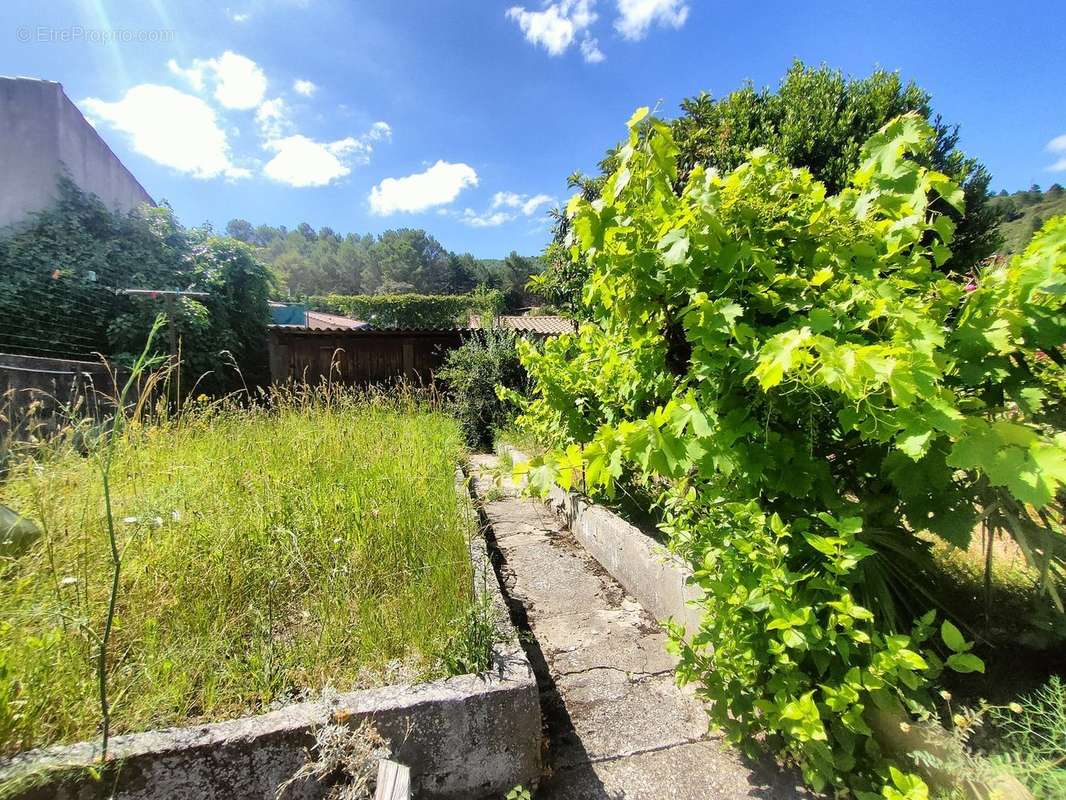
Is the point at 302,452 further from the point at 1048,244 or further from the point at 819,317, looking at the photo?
the point at 1048,244

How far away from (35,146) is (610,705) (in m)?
11.5

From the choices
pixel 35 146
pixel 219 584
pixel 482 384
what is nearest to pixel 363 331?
pixel 482 384

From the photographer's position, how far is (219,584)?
1.95 metres

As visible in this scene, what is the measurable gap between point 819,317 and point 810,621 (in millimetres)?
862

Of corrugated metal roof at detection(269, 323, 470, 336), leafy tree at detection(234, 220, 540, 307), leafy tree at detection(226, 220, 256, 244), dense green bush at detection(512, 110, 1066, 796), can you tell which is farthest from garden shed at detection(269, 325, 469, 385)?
leafy tree at detection(226, 220, 256, 244)

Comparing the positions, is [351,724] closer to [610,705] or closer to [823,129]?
[610,705]

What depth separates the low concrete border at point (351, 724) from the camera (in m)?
1.25

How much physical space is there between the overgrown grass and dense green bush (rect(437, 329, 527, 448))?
374 cm

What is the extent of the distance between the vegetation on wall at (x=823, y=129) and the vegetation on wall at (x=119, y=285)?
644cm

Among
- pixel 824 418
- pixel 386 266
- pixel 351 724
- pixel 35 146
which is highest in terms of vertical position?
pixel 386 266

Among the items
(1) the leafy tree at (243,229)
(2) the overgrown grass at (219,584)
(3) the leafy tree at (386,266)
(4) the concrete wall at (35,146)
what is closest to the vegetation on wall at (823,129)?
(2) the overgrown grass at (219,584)

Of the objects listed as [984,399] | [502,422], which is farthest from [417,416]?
[984,399]

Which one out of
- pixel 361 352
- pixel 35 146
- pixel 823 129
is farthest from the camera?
pixel 361 352

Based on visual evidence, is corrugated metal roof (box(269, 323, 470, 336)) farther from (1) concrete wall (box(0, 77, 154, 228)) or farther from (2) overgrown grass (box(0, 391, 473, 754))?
(2) overgrown grass (box(0, 391, 473, 754))
